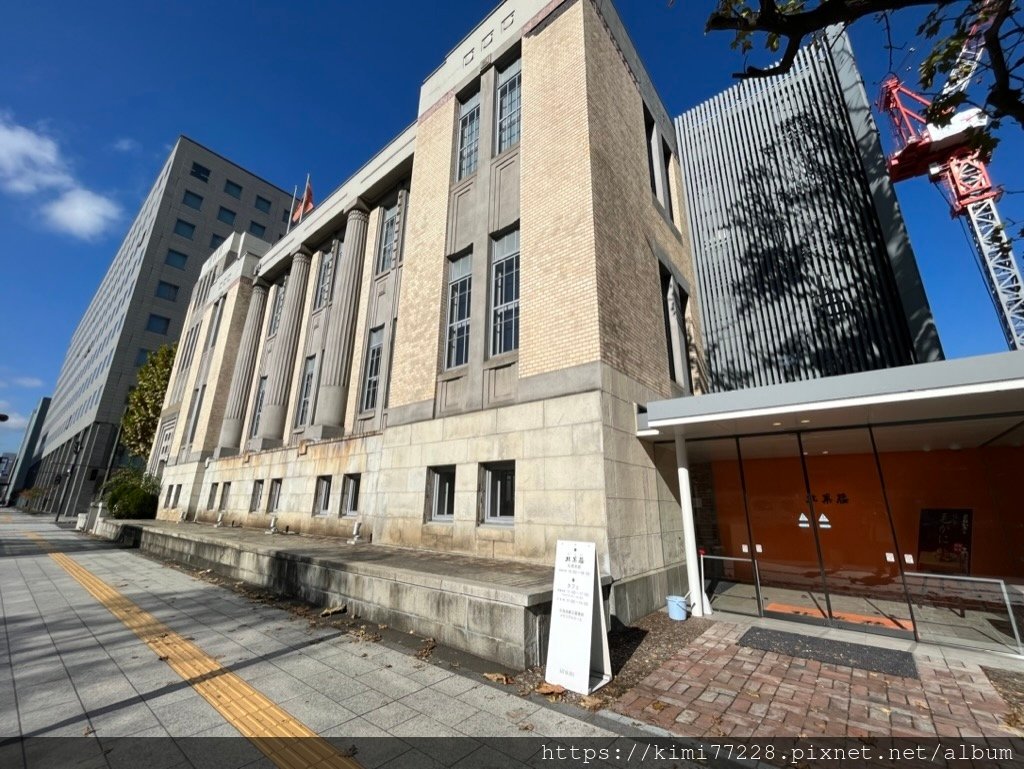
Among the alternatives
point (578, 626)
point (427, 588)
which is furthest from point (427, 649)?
point (578, 626)

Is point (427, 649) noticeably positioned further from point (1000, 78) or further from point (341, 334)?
point (341, 334)

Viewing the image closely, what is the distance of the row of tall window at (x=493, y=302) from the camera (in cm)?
1045

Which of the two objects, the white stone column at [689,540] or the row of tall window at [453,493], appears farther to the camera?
the row of tall window at [453,493]

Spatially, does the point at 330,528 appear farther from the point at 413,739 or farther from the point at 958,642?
the point at 958,642

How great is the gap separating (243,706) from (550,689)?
10.9ft

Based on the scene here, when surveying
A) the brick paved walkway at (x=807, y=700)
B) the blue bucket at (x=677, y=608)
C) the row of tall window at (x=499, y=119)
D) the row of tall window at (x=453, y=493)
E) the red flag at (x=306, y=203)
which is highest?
the red flag at (x=306, y=203)

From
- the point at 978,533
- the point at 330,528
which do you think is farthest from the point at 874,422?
the point at 330,528

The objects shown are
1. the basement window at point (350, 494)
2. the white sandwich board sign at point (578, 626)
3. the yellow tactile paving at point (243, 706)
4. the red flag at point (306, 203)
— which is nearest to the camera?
the yellow tactile paving at point (243, 706)

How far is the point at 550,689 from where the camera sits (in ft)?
15.7

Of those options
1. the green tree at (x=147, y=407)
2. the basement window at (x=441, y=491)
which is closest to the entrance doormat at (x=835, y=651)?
the basement window at (x=441, y=491)

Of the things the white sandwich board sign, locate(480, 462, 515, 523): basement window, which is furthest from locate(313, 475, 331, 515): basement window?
the white sandwich board sign

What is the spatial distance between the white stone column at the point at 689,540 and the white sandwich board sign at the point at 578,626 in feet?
13.2

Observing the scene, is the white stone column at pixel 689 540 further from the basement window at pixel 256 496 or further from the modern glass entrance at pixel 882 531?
the basement window at pixel 256 496

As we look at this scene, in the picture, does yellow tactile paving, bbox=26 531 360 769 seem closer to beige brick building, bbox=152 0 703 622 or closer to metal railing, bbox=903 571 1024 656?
beige brick building, bbox=152 0 703 622
